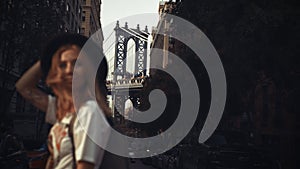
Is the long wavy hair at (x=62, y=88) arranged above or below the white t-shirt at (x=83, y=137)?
above

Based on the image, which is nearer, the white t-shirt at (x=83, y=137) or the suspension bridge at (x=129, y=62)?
the white t-shirt at (x=83, y=137)

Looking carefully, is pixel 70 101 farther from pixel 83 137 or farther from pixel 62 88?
pixel 83 137

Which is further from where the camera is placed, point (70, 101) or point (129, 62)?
point (129, 62)

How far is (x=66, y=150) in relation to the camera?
8.45 ft

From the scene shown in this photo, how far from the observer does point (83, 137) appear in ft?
8.09

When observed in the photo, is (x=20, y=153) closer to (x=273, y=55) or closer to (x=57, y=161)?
(x=57, y=161)

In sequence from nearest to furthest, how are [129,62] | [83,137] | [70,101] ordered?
[83,137] → [70,101] → [129,62]

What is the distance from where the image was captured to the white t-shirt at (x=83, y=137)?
8.05ft

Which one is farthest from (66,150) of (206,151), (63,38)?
(206,151)

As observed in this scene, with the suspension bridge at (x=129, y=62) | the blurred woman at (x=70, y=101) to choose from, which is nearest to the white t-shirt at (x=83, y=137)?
the blurred woman at (x=70, y=101)

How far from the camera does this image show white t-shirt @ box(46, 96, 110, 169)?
245 cm

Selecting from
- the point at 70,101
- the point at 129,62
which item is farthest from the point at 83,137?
the point at 129,62

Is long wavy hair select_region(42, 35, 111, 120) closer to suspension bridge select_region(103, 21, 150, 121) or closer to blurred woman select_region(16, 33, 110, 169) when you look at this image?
blurred woman select_region(16, 33, 110, 169)

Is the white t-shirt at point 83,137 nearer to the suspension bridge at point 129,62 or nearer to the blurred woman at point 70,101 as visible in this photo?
the blurred woman at point 70,101
